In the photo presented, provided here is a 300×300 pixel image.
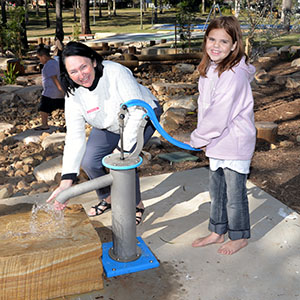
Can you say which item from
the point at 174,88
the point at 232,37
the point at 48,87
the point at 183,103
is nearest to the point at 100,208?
the point at 232,37

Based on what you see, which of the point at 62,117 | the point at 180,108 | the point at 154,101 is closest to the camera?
the point at 154,101

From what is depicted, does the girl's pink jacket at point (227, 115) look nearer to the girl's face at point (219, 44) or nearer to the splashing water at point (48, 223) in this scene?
the girl's face at point (219, 44)

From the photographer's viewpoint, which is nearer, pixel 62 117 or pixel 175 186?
pixel 175 186

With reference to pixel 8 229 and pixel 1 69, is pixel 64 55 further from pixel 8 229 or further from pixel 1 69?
pixel 1 69

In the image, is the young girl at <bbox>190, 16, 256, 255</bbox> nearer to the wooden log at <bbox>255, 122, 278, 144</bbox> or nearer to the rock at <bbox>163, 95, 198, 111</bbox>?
the wooden log at <bbox>255, 122, 278, 144</bbox>

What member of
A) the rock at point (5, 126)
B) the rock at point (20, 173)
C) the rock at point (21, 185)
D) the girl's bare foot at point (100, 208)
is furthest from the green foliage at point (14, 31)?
the girl's bare foot at point (100, 208)

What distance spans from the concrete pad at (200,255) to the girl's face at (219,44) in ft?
3.87

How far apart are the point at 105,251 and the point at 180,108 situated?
4.39m

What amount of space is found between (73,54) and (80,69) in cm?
10

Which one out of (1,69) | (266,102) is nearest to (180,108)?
(266,102)

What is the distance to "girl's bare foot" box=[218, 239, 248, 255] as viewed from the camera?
262 cm

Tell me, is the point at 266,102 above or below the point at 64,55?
below

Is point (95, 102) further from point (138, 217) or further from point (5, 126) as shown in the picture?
point (5, 126)

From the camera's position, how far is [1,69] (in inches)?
468
